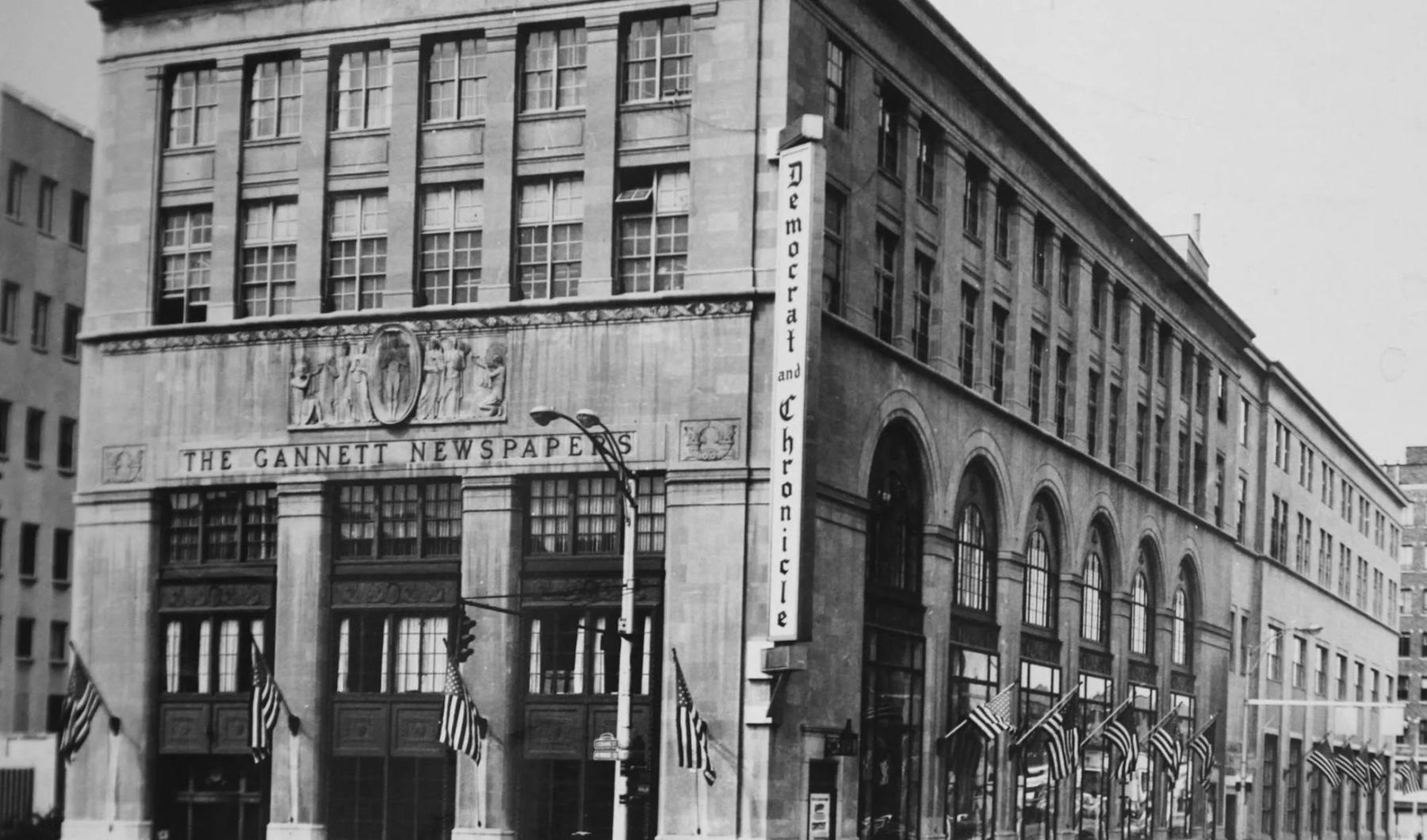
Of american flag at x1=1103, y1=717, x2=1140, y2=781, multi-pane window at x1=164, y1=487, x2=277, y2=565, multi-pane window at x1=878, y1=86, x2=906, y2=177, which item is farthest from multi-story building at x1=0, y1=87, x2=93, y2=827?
american flag at x1=1103, y1=717, x2=1140, y2=781

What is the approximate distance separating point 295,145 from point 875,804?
21588 mm

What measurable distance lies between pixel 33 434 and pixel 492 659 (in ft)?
42.0

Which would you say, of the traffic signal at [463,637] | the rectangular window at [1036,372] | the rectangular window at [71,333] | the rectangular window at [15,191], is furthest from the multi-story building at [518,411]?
the rectangular window at [1036,372]

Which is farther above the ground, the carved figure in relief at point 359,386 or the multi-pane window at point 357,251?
the multi-pane window at point 357,251

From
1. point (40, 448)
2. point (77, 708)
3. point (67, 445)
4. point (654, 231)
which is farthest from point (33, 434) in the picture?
point (654, 231)

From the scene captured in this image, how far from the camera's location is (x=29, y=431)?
168 ft

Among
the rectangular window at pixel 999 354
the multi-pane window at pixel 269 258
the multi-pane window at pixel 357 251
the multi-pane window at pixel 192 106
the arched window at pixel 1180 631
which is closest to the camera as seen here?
the multi-pane window at pixel 357 251

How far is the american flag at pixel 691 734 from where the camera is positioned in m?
45.2

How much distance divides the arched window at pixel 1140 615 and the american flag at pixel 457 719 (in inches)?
1341

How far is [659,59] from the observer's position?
160 ft

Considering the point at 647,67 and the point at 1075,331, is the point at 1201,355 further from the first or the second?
the point at 647,67

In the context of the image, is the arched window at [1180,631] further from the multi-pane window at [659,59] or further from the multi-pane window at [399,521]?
the multi-pane window at [659,59]

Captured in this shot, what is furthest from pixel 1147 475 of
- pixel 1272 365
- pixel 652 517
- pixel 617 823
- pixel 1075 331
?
pixel 617 823

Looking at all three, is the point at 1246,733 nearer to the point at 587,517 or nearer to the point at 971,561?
the point at 971,561
